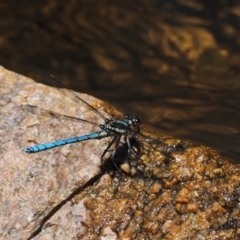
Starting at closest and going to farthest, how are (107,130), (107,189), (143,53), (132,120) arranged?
(107,189), (107,130), (132,120), (143,53)

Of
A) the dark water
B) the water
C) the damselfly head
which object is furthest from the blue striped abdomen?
the dark water

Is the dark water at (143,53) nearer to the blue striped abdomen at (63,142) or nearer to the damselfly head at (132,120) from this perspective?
the damselfly head at (132,120)

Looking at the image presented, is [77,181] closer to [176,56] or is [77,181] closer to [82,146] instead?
[82,146]

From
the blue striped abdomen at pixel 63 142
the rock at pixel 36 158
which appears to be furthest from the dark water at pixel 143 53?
the rock at pixel 36 158

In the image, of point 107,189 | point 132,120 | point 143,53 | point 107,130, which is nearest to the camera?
point 107,189

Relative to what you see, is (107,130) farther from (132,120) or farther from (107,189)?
(107,189)

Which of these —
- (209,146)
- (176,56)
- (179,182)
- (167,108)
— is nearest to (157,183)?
(179,182)

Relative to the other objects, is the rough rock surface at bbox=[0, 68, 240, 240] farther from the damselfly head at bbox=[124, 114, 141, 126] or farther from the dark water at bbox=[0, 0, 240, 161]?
the dark water at bbox=[0, 0, 240, 161]

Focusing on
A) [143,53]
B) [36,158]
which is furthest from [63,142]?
[143,53]
